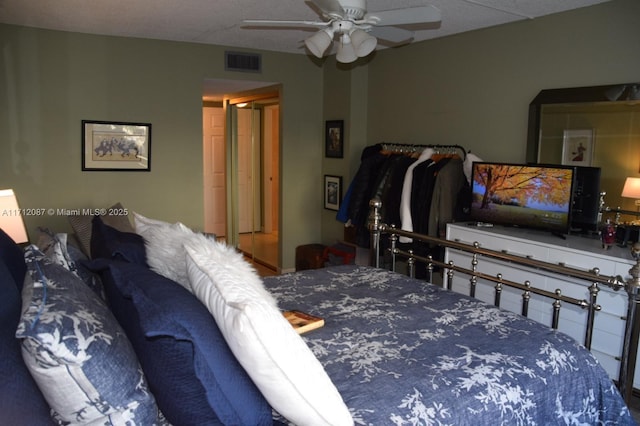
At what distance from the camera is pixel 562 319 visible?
3211 millimetres

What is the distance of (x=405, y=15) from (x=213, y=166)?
5.14 metres

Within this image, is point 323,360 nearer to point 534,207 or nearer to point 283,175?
point 534,207

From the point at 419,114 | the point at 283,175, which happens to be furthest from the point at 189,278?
the point at 283,175

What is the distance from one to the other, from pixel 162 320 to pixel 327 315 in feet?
3.31

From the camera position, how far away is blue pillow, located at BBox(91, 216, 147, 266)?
1.70 metres

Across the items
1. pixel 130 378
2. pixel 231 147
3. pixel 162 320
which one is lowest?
pixel 130 378

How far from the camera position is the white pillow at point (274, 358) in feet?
4.04

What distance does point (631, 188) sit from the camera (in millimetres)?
3223

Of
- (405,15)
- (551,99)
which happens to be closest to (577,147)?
(551,99)

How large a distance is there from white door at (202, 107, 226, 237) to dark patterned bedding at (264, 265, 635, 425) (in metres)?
5.28

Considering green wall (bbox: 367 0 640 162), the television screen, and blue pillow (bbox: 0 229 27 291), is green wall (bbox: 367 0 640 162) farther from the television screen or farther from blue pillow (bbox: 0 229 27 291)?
blue pillow (bbox: 0 229 27 291)

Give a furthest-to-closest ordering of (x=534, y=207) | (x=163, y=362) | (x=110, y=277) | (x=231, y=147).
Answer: (x=231, y=147) < (x=534, y=207) < (x=110, y=277) < (x=163, y=362)

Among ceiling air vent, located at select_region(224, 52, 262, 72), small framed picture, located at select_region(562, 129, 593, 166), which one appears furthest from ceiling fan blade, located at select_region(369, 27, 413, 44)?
ceiling air vent, located at select_region(224, 52, 262, 72)

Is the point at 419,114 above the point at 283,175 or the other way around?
above
